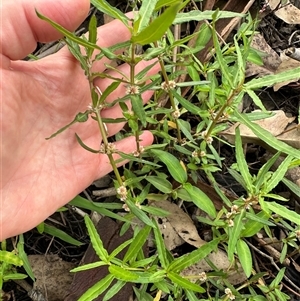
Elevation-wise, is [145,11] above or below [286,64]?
Answer: above

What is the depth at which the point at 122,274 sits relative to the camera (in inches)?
64.7

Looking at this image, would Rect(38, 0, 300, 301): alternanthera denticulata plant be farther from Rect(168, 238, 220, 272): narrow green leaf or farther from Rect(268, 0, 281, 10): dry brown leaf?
Rect(268, 0, 281, 10): dry brown leaf

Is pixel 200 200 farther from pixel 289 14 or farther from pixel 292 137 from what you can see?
pixel 289 14

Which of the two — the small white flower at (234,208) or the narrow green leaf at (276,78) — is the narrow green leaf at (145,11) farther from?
the small white flower at (234,208)

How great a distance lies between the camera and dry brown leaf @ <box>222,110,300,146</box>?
2344mm

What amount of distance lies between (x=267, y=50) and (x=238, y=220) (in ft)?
3.94

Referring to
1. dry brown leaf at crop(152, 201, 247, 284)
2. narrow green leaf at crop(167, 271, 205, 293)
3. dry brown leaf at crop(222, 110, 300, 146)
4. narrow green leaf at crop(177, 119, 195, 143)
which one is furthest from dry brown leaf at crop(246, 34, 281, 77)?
narrow green leaf at crop(167, 271, 205, 293)

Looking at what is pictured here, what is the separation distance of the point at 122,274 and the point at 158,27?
856 mm

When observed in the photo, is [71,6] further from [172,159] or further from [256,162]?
[256,162]

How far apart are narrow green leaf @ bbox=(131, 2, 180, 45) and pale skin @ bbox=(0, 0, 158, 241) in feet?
1.60

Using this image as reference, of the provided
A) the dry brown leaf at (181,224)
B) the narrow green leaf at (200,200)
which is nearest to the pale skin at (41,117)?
the narrow green leaf at (200,200)

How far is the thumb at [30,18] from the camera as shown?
1.63m

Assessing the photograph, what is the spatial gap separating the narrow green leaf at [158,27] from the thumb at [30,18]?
455mm

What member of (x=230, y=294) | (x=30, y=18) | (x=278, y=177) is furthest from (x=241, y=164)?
(x=30, y=18)
